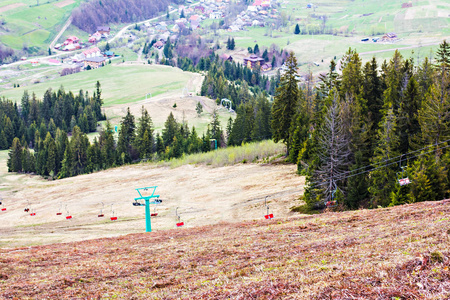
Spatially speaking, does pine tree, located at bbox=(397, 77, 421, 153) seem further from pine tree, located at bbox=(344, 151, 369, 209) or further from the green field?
the green field

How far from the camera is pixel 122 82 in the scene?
166 metres

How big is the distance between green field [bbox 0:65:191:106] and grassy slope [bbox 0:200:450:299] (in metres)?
123

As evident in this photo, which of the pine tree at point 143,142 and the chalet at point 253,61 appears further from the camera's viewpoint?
the chalet at point 253,61

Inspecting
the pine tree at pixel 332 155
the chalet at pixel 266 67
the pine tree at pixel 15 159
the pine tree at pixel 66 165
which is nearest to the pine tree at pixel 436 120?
the pine tree at pixel 332 155

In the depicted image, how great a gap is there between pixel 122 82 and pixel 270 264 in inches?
6383

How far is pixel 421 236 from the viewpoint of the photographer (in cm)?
1369

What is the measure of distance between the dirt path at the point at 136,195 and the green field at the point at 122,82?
79.1 metres

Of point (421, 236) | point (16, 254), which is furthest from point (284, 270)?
point (16, 254)

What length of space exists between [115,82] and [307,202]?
14754 cm

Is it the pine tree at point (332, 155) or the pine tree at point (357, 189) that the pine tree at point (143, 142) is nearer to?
the pine tree at point (332, 155)

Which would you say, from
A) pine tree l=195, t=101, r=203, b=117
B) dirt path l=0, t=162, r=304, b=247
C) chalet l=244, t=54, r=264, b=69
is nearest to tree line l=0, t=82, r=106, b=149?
pine tree l=195, t=101, r=203, b=117

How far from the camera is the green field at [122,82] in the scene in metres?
148

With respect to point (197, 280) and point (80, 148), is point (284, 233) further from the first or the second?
point (80, 148)

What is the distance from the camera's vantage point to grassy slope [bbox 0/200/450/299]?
10.1m
